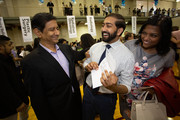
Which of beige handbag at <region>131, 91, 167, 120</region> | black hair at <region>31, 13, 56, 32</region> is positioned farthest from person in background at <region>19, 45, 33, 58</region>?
beige handbag at <region>131, 91, 167, 120</region>

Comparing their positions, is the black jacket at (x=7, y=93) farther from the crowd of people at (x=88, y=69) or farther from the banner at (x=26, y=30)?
the banner at (x=26, y=30)

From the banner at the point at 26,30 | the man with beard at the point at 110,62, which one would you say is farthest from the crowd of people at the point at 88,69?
the banner at the point at 26,30

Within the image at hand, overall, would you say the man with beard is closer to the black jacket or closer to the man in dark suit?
the man in dark suit

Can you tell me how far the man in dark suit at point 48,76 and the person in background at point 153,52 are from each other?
34.6 inches

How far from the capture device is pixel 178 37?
1.69 m

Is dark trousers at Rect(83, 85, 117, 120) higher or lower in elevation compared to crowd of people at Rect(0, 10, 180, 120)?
lower

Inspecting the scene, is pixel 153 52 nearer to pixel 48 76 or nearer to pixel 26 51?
pixel 48 76

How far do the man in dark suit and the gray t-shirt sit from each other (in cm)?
86

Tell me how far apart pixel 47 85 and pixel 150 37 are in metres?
1.33

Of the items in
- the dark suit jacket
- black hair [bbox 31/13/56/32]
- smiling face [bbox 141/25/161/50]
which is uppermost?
black hair [bbox 31/13/56/32]

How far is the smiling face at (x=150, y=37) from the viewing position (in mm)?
1154

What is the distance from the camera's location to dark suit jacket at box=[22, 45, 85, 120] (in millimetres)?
933

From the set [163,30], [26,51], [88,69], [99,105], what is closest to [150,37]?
[163,30]

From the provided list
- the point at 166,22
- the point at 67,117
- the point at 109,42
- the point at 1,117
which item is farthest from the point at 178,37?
the point at 1,117
